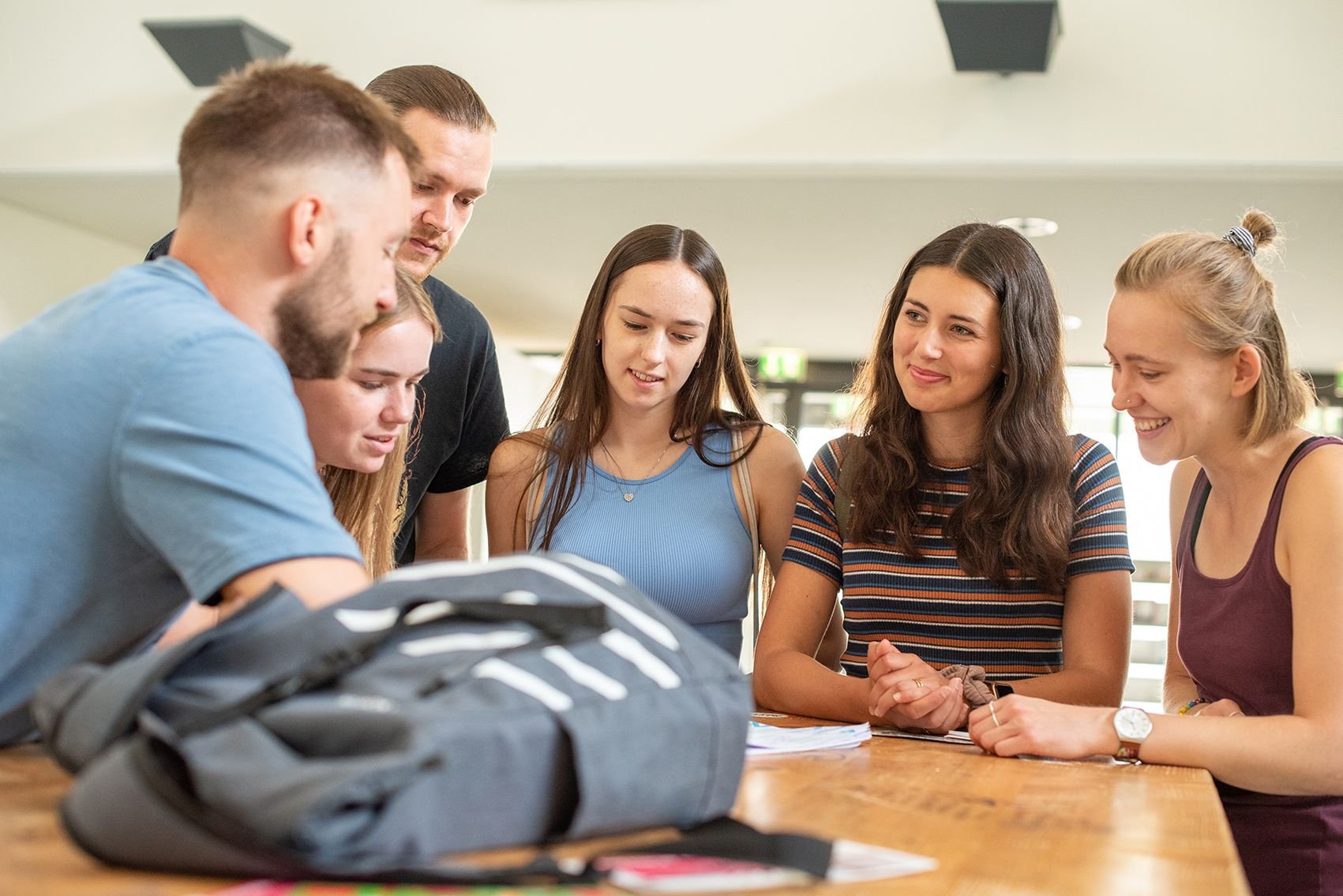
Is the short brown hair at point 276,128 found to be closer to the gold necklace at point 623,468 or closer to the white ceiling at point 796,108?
the gold necklace at point 623,468

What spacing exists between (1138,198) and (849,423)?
3.21 m

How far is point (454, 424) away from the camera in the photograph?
2.30m

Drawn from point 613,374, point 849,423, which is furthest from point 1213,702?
point 613,374

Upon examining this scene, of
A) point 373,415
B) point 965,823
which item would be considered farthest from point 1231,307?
point 373,415

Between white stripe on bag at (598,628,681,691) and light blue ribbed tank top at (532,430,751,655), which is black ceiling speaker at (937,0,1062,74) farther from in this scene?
white stripe on bag at (598,628,681,691)

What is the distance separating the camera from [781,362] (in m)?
8.98

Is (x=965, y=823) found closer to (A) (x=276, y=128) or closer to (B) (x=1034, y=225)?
(A) (x=276, y=128)

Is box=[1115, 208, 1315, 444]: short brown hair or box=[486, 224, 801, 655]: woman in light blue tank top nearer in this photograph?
box=[1115, 208, 1315, 444]: short brown hair

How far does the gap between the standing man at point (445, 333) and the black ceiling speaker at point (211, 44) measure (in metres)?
2.47

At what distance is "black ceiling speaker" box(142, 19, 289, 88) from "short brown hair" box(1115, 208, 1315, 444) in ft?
A: 11.5

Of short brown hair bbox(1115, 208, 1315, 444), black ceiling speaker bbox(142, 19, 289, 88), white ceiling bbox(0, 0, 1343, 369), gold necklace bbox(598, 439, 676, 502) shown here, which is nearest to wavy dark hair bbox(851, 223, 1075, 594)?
short brown hair bbox(1115, 208, 1315, 444)

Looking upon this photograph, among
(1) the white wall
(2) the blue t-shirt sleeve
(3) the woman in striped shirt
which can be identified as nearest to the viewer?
(2) the blue t-shirt sleeve

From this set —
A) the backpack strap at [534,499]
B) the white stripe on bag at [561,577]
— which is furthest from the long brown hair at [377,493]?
the white stripe on bag at [561,577]

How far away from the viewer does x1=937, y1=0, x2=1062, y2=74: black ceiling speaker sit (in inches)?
154
